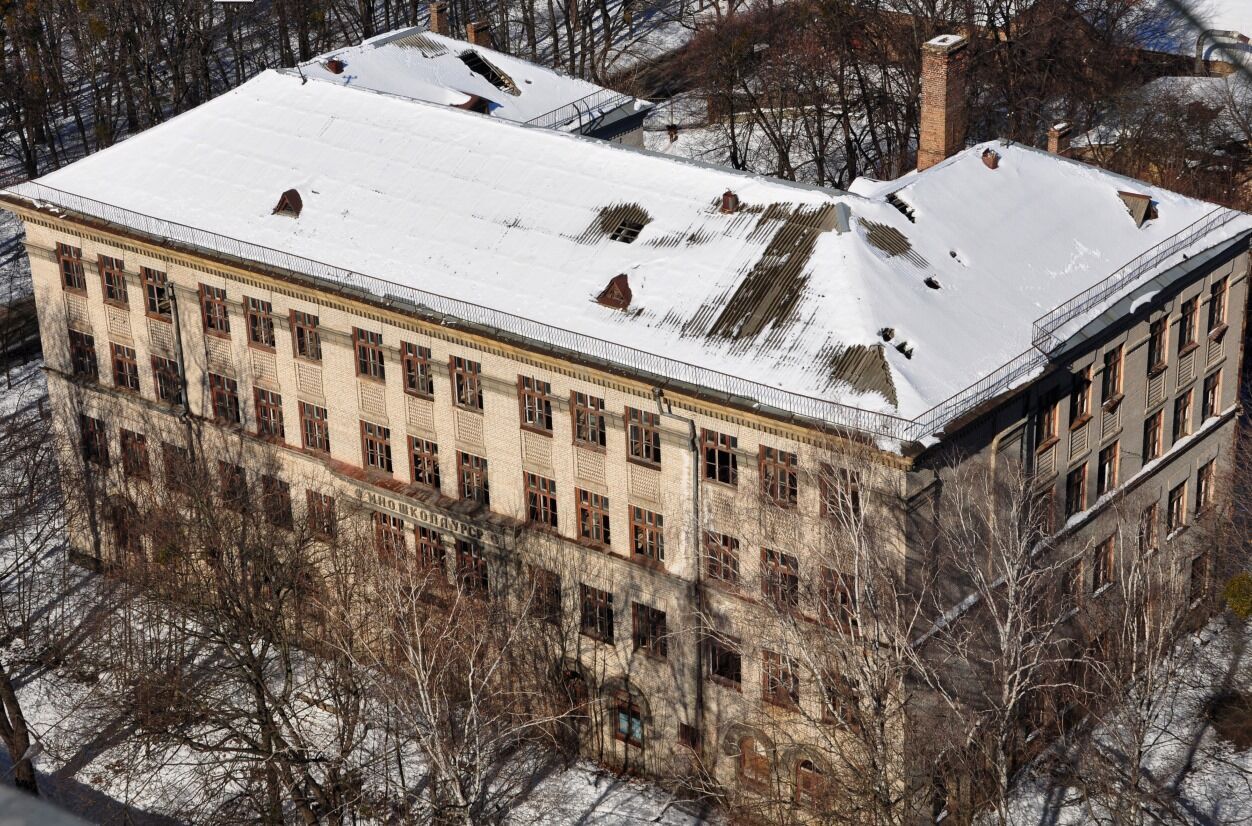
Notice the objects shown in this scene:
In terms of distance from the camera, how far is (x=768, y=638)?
4991 cm

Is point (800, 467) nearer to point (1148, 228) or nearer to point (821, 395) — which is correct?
point (821, 395)

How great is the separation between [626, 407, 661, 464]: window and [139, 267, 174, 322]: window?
63.1ft

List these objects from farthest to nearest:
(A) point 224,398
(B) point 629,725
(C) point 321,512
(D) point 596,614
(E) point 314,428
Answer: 1. (A) point 224,398
2. (E) point 314,428
3. (C) point 321,512
4. (B) point 629,725
5. (D) point 596,614

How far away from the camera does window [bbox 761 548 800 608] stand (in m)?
50.0

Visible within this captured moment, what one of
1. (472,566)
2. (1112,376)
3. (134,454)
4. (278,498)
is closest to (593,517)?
(472,566)

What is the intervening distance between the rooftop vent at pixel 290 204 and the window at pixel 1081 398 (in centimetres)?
2562

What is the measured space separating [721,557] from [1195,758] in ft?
52.5

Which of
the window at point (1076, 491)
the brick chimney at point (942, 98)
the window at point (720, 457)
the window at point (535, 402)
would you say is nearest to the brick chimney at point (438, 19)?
the brick chimney at point (942, 98)

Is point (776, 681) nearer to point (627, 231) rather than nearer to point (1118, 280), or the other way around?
point (627, 231)

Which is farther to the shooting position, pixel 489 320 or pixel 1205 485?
pixel 1205 485

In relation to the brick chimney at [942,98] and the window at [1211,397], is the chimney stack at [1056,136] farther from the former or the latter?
the window at [1211,397]

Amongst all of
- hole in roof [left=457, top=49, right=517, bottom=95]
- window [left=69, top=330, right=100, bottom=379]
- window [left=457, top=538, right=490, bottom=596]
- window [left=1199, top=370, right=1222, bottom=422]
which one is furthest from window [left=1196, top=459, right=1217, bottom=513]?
window [left=69, top=330, right=100, bottom=379]

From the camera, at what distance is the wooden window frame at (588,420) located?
53906 millimetres

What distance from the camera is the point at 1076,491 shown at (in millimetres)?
56438
